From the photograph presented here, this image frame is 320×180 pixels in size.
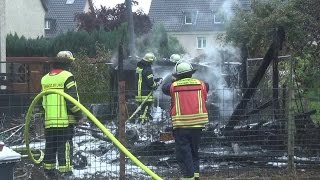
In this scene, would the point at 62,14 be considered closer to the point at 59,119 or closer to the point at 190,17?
the point at 190,17

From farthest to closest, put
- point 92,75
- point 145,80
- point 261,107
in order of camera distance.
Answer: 1. point 92,75
2. point 145,80
3. point 261,107

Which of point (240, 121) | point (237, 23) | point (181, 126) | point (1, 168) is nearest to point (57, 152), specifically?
point (181, 126)

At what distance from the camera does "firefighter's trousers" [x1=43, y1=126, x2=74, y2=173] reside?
758cm

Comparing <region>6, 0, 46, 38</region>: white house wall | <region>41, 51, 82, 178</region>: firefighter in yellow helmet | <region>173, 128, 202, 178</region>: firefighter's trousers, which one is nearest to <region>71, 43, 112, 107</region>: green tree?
<region>41, 51, 82, 178</region>: firefighter in yellow helmet

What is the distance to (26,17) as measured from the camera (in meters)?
38.6

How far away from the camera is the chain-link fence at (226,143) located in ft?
27.4

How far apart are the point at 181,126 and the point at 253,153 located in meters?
1.57

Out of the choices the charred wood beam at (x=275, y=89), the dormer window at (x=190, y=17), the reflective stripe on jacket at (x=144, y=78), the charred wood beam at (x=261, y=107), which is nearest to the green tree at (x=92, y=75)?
the reflective stripe on jacket at (x=144, y=78)

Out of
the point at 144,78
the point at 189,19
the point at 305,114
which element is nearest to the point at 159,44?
the point at 189,19

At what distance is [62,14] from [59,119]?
51.5 meters

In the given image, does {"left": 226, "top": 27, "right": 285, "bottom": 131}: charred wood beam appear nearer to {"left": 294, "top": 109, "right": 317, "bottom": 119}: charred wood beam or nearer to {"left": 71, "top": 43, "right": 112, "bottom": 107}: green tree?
{"left": 294, "top": 109, "right": 317, "bottom": 119}: charred wood beam

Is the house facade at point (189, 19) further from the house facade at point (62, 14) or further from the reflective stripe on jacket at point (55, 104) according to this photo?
the reflective stripe on jacket at point (55, 104)

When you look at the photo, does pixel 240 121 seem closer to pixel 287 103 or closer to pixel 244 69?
pixel 287 103

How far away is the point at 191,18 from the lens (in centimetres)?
4578
